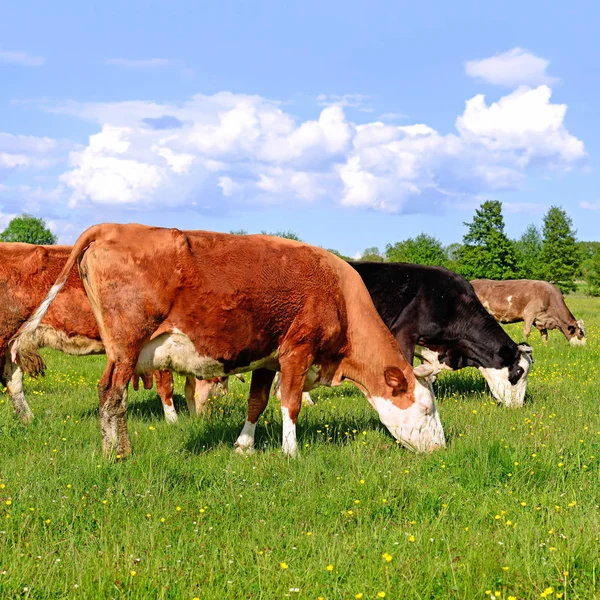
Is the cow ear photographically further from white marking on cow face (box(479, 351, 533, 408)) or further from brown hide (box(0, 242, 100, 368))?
brown hide (box(0, 242, 100, 368))

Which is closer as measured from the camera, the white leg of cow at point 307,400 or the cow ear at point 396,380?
the cow ear at point 396,380

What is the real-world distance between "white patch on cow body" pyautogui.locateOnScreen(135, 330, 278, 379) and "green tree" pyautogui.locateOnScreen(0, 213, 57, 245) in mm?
73364

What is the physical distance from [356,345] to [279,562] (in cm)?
362

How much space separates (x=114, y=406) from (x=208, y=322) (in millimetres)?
1215

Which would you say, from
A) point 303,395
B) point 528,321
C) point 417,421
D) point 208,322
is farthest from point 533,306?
point 208,322

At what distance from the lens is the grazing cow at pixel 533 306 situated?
70.7 feet

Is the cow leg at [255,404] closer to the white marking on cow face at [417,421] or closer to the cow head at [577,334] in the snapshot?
the white marking on cow face at [417,421]

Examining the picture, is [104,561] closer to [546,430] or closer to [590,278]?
[546,430]

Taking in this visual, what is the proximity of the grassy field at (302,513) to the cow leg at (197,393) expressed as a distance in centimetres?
94

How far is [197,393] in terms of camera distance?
32.1 feet

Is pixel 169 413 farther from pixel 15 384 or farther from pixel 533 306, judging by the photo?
pixel 533 306

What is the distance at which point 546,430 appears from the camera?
8094mm

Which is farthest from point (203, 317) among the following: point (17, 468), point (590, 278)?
point (590, 278)

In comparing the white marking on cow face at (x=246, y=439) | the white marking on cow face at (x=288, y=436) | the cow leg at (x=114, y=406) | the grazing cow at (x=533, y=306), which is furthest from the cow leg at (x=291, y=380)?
the grazing cow at (x=533, y=306)
